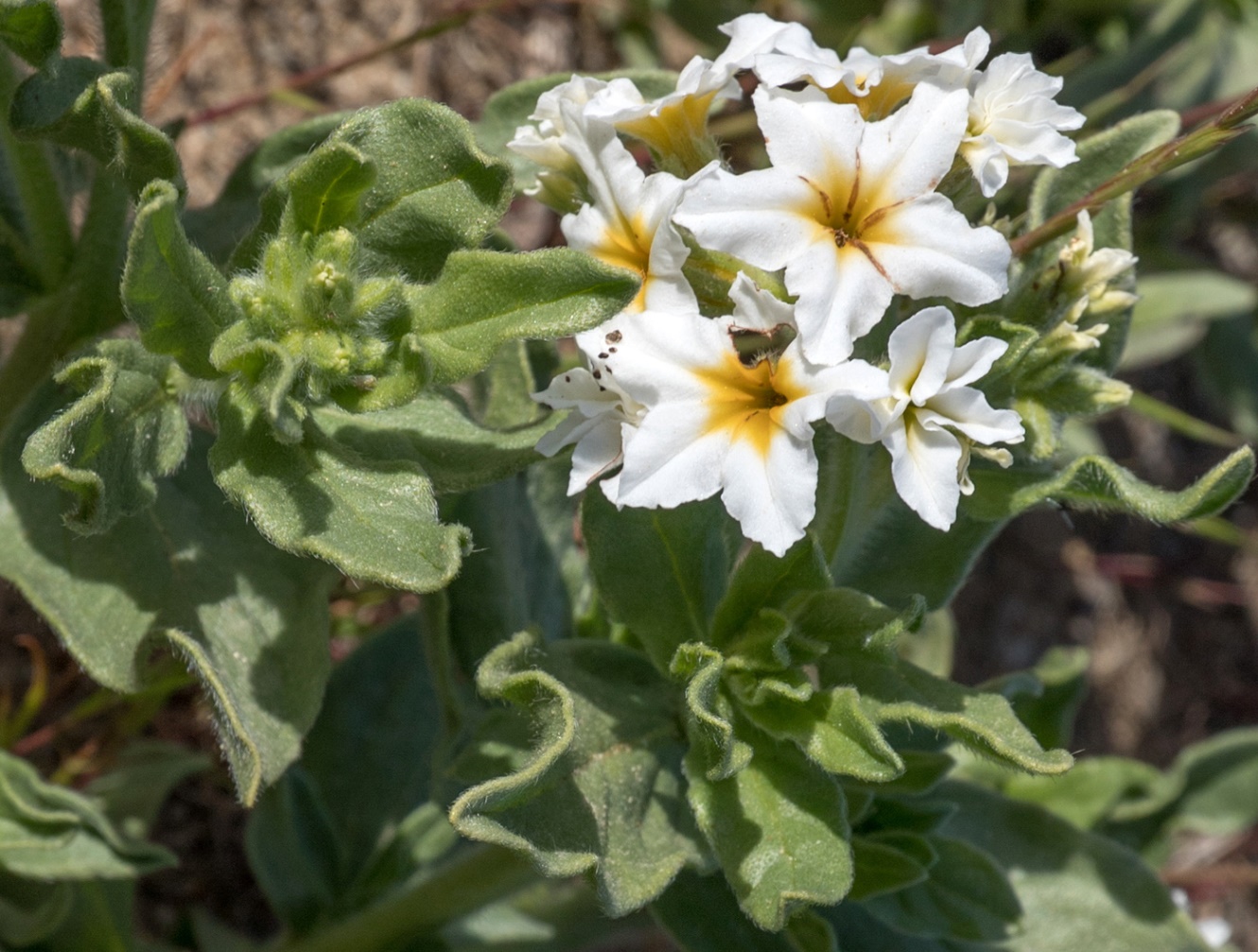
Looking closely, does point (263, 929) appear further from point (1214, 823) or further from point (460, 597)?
point (1214, 823)

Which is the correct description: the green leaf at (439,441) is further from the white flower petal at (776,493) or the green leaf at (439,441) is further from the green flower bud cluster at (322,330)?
the white flower petal at (776,493)

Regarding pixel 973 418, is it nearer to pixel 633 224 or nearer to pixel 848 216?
pixel 848 216

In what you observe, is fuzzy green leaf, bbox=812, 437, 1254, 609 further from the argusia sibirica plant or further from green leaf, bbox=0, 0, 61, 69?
green leaf, bbox=0, 0, 61, 69

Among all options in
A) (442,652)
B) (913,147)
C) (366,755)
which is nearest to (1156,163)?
(913,147)

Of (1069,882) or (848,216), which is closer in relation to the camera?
(848,216)

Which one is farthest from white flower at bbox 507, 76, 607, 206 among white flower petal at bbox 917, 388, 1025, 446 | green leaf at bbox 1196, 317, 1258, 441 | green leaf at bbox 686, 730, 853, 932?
green leaf at bbox 1196, 317, 1258, 441
